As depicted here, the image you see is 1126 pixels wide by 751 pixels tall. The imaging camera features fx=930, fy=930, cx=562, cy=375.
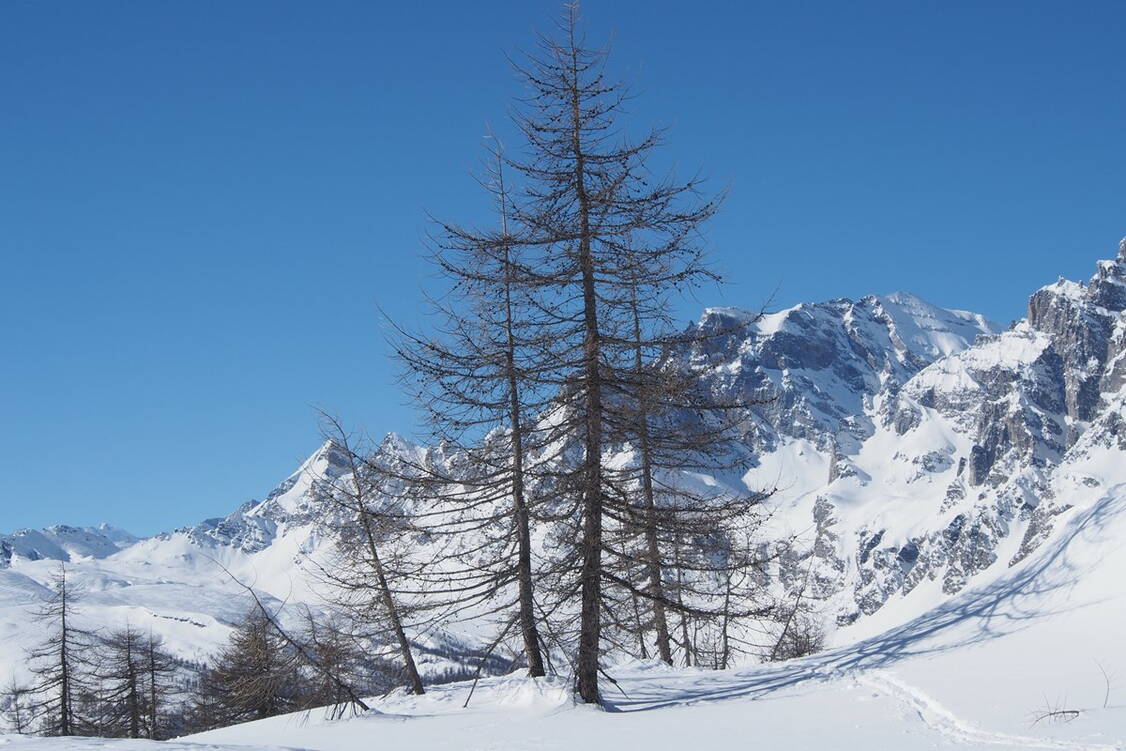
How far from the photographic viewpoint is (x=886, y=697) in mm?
11453

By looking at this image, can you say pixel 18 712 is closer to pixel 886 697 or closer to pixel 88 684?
pixel 88 684

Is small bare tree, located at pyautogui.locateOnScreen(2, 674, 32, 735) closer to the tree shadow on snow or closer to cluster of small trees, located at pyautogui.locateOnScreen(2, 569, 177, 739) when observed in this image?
cluster of small trees, located at pyautogui.locateOnScreen(2, 569, 177, 739)

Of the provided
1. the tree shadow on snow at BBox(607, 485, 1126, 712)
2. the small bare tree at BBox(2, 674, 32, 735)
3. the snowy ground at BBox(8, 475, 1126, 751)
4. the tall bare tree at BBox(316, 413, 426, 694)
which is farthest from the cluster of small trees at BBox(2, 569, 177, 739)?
the tree shadow on snow at BBox(607, 485, 1126, 712)

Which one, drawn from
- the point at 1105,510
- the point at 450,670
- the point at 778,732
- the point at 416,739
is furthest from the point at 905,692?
the point at 450,670

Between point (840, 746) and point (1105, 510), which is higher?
point (1105, 510)

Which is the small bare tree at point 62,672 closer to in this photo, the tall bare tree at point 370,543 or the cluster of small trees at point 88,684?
the cluster of small trees at point 88,684

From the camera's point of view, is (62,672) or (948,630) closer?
(948,630)

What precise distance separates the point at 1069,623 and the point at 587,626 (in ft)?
21.6

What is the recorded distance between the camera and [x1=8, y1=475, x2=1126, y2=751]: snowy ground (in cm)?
928

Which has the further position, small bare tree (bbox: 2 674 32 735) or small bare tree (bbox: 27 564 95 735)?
small bare tree (bbox: 2 674 32 735)

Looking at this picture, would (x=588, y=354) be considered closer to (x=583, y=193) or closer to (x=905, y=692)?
(x=583, y=193)

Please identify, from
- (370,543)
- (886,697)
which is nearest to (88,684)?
(370,543)

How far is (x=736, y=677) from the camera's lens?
16.4 metres

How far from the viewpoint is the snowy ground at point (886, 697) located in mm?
9281
